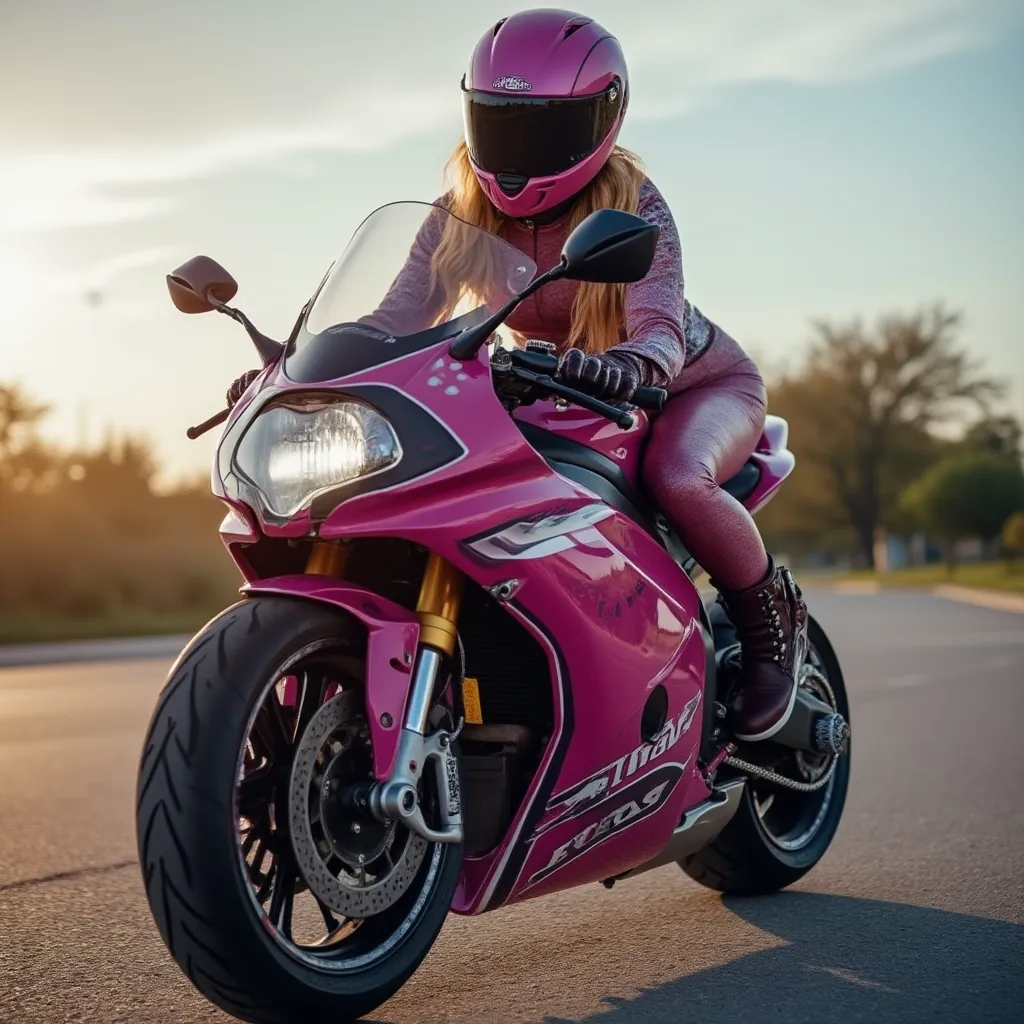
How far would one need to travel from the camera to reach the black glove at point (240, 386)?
3.89 m

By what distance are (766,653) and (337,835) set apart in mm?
1705

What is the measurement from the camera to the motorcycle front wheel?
9.82 feet

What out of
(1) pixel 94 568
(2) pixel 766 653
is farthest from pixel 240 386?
(1) pixel 94 568

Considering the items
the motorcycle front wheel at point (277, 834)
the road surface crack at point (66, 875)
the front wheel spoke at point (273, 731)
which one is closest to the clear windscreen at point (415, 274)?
the motorcycle front wheel at point (277, 834)

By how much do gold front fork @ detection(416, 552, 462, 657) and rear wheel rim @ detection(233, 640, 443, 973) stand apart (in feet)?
0.59

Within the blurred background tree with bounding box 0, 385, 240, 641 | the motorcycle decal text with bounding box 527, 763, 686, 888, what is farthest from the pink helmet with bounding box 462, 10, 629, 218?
the blurred background tree with bounding box 0, 385, 240, 641

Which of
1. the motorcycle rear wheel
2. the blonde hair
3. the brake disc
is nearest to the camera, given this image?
the brake disc

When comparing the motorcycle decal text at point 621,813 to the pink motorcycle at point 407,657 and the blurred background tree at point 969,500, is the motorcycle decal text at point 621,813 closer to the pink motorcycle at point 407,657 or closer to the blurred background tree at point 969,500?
the pink motorcycle at point 407,657

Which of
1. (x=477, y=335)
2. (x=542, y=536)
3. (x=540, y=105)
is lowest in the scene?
(x=542, y=536)

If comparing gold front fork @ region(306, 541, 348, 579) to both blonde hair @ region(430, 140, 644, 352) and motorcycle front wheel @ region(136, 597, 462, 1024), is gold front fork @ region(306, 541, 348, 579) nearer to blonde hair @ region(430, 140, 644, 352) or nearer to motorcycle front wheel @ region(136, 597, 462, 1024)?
motorcycle front wheel @ region(136, 597, 462, 1024)

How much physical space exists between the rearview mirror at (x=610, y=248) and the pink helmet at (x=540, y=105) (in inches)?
26.6

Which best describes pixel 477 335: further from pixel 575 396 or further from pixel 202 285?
pixel 202 285

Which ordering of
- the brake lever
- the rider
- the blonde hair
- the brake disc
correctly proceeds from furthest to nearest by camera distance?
the blonde hair, the rider, the brake lever, the brake disc

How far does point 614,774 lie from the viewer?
3766 mm
